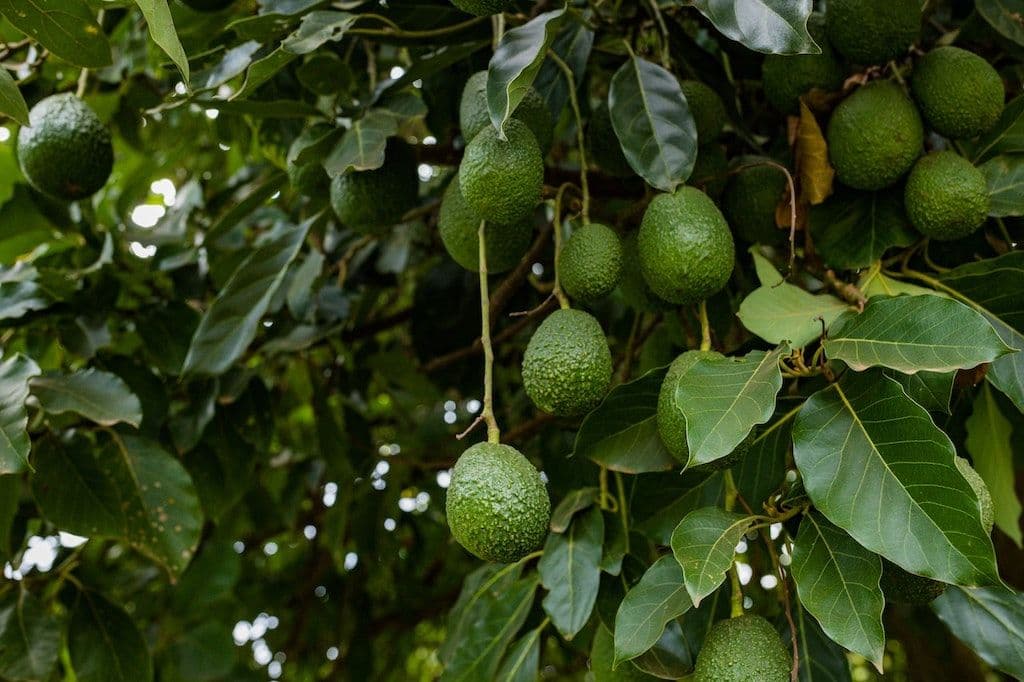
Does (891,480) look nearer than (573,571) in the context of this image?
Yes

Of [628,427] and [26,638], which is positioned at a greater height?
[628,427]

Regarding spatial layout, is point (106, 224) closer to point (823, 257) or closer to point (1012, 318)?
point (823, 257)

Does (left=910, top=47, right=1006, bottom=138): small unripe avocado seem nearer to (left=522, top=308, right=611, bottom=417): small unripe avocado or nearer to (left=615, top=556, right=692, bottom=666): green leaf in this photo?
(left=522, top=308, right=611, bottom=417): small unripe avocado

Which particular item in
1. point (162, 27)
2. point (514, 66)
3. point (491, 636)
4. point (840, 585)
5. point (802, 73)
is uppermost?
point (162, 27)

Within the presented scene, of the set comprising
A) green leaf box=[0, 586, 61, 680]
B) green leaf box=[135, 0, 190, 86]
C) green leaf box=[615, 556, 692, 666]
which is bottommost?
green leaf box=[0, 586, 61, 680]

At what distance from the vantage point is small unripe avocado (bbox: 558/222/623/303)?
114 centimetres

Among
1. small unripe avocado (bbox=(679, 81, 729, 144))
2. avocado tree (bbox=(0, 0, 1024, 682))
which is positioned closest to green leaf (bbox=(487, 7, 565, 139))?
avocado tree (bbox=(0, 0, 1024, 682))

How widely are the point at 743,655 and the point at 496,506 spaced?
308mm

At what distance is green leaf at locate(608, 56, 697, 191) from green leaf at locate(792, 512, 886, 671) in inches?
18.5

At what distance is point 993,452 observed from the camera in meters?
1.59

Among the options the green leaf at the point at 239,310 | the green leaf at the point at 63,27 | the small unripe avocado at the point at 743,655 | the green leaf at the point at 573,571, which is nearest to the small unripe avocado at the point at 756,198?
the green leaf at the point at 573,571

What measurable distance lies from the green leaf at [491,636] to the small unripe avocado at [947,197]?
0.77m

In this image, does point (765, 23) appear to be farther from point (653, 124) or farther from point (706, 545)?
point (706, 545)

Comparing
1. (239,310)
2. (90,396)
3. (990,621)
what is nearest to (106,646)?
(90,396)
